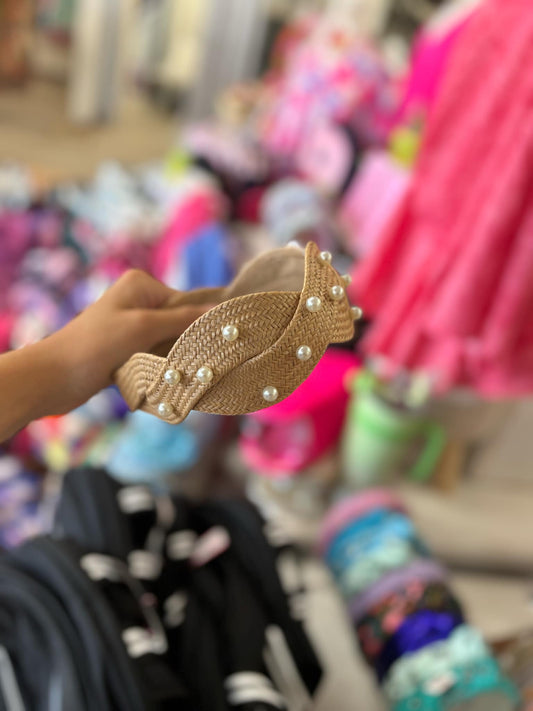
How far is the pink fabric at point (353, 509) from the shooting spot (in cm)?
67

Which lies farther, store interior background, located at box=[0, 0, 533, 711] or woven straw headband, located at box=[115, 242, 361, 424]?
store interior background, located at box=[0, 0, 533, 711]

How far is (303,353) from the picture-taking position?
0.63 ft

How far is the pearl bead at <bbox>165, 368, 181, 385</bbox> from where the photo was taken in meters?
0.19

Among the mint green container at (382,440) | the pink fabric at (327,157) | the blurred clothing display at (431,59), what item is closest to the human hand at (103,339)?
the mint green container at (382,440)

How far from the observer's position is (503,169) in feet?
2.06

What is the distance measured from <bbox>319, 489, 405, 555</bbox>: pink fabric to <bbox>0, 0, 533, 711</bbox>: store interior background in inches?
2.4

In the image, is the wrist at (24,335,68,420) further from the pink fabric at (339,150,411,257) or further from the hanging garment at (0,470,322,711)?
the pink fabric at (339,150,411,257)

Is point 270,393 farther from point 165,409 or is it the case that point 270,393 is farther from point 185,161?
point 185,161

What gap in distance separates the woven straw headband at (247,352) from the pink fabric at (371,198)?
939mm

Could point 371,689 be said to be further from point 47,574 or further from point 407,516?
point 47,574

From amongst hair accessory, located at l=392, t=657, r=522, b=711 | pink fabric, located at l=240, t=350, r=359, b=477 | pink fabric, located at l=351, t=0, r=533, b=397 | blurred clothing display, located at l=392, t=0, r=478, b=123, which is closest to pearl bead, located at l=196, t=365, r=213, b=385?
hair accessory, located at l=392, t=657, r=522, b=711

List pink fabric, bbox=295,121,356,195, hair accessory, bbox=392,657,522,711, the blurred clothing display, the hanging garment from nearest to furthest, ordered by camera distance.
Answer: the hanging garment → hair accessory, bbox=392,657,522,711 → the blurred clothing display → pink fabric, bbox=295,121,356,195

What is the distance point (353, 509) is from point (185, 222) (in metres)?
0.78

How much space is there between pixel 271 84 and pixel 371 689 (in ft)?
6.07
